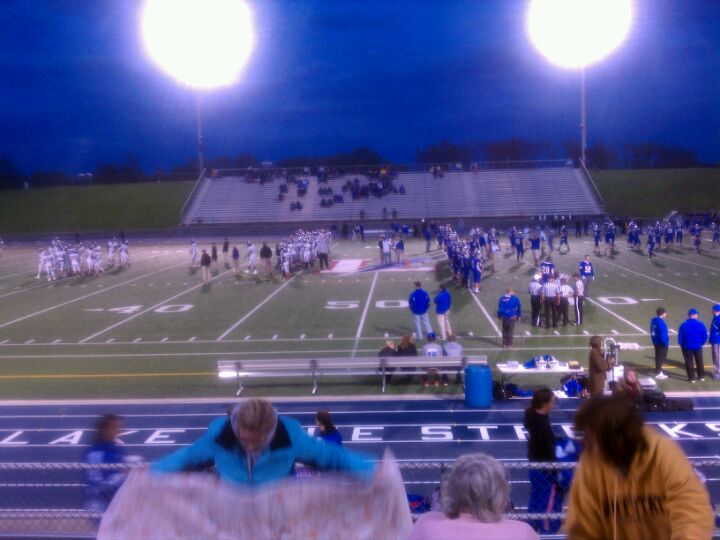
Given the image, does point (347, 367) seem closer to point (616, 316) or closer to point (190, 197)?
point (616, 316)

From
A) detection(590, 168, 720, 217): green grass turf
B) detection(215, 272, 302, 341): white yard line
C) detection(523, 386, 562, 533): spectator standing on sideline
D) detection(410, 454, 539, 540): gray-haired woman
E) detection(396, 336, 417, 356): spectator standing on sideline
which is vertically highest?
detection(590, 168, 720, 217): green grass turf

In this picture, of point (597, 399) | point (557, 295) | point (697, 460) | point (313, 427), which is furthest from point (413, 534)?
point (557, 295)

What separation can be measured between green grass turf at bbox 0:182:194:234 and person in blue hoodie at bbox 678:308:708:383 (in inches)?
Result: 1819

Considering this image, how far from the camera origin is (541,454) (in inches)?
196

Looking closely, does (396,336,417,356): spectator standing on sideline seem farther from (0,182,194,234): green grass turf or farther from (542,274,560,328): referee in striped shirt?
(0,182,194,234): green grass turf

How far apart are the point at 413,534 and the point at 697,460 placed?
6.88 ft

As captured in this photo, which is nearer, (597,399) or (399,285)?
(597,399)

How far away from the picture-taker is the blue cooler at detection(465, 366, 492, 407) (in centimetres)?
963

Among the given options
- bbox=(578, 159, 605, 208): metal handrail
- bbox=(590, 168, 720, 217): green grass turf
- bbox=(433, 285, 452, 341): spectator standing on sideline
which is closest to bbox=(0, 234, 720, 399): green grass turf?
bbox=(433, 285, 452, 341): spectator standing on sideline

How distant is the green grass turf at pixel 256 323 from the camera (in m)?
11.8

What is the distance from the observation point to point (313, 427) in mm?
9156

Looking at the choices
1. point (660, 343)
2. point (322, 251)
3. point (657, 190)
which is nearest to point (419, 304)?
point (660, 343)

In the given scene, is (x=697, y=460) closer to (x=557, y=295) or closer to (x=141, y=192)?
(x=557, y=295)

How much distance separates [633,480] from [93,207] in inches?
2411
